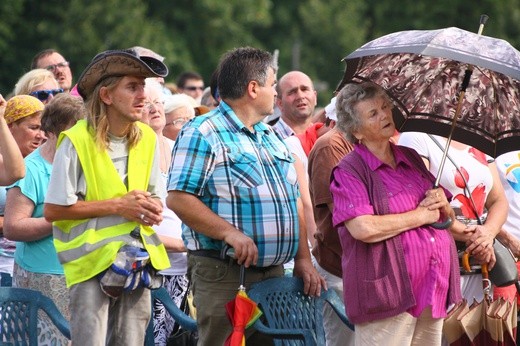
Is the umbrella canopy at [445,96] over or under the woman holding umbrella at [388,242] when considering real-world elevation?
over

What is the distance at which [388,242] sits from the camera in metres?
6.33

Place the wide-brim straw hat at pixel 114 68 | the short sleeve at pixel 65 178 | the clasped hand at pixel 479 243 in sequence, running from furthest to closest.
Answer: the clasped hand at pixel 479 243
the wide-brim straw hat at pixel 114 68
the short sleeve at pixel 65 178

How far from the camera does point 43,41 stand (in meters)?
26.3

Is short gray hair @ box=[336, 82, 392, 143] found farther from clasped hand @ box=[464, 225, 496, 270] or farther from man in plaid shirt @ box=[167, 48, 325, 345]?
clasped hand @ box=[464, 225, 496, 270]

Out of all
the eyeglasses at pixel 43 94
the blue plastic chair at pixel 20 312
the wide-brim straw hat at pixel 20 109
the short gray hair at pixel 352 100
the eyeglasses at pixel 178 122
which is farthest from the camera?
the eyeglasses at pixel 178 122

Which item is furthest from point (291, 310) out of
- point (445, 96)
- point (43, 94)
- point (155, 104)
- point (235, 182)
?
point (43, 94)

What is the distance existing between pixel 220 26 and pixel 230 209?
2222 centimetres

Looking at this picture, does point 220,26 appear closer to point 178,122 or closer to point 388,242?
point 178,122

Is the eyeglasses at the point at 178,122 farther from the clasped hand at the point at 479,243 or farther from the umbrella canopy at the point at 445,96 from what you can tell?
the clasped hand at the point at 479,243

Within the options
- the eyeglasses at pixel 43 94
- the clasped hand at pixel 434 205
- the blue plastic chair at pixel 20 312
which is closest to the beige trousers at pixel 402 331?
the clasped hand at pixel 434 205

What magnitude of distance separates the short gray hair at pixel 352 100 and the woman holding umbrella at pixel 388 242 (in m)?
0.01

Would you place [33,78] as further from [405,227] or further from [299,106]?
[405,227]

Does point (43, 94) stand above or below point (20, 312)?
above

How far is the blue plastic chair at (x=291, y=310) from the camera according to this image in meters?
6.91
